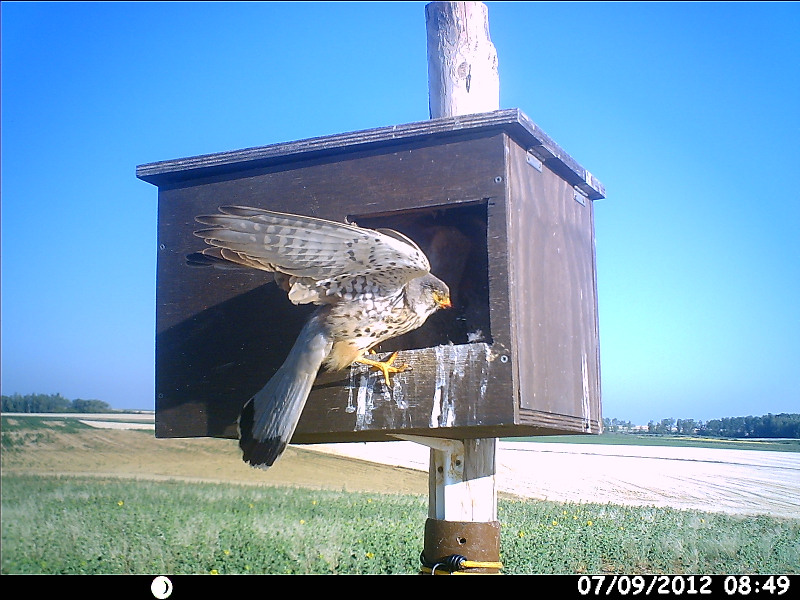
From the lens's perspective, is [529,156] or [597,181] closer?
[529,156]

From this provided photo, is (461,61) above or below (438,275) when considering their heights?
above

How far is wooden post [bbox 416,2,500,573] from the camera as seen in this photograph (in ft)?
8.34

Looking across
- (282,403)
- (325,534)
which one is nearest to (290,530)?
(325,534)

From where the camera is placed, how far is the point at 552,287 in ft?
8.12

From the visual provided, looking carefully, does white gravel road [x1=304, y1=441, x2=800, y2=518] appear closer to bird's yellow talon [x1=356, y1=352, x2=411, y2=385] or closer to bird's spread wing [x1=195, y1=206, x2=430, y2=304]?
bird's yellow talon [x1=356, y1=352, x2=411, y2=385]

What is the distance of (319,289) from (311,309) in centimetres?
23

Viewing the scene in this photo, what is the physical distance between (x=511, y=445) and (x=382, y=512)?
1.13m

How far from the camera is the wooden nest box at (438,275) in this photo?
219cm

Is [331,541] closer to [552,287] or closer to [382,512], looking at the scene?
[382,512]

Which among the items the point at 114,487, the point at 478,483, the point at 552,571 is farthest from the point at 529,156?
the point at 114,487

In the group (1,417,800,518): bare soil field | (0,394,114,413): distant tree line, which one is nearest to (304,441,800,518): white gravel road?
(1,417,800,518): bare soil field

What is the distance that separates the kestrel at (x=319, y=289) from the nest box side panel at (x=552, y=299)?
0.90 ft

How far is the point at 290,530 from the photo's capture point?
13.8ft

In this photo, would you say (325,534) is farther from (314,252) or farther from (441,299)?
(314,252)
